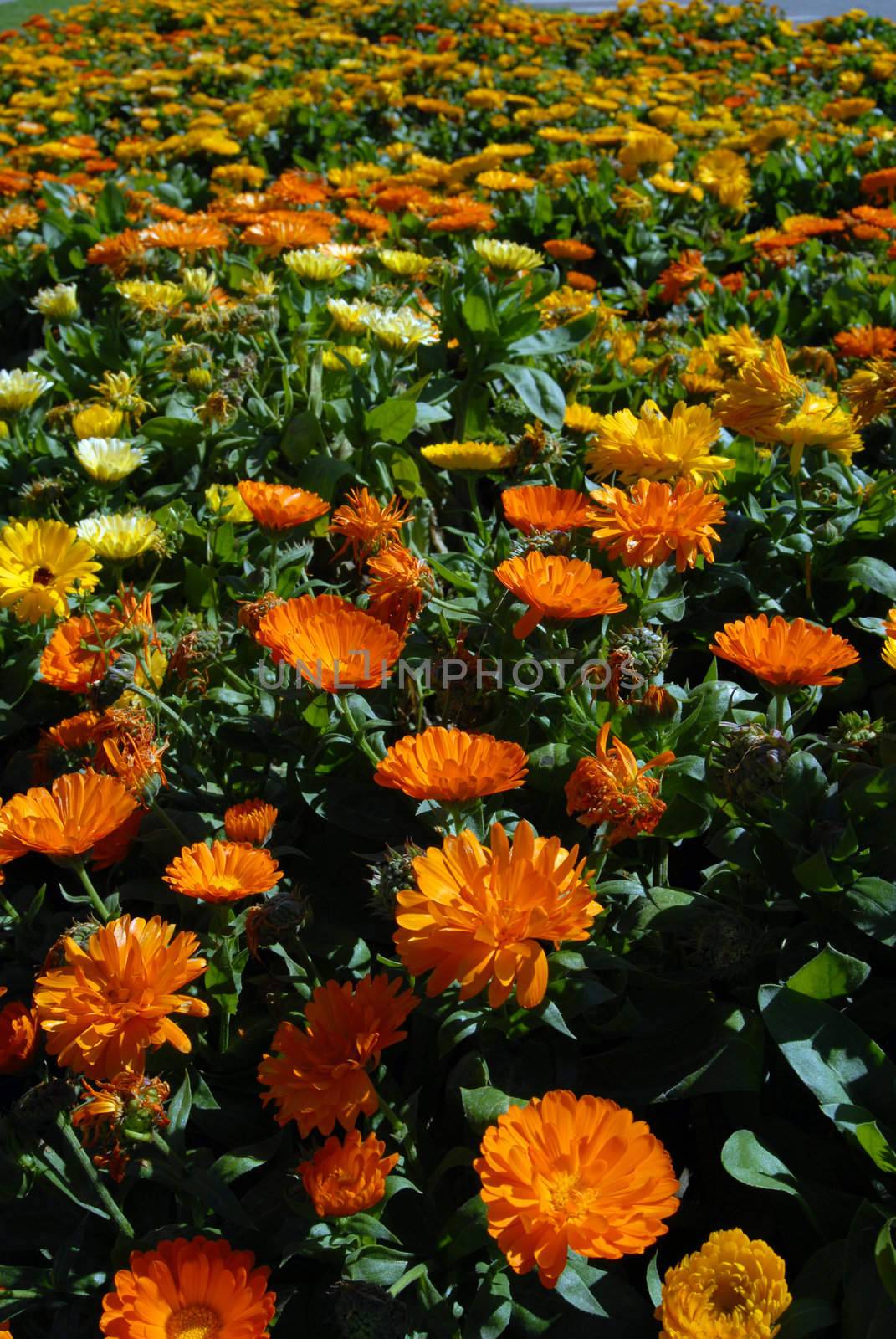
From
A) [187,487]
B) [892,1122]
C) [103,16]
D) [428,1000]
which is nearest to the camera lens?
[892,1122]

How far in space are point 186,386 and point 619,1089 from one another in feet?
6.97

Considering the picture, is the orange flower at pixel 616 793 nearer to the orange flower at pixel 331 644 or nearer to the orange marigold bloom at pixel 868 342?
the orange flower at pixel 331 644

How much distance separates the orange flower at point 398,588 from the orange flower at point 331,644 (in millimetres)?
83

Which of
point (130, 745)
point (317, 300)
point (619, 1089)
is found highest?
point (317, 300)

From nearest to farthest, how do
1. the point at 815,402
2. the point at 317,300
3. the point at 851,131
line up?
the point at 815,402 < the point at 317,300 < the point at 851,131

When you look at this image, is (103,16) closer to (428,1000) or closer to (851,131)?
(851,131)

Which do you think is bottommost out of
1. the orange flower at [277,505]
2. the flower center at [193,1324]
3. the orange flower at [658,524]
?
the flower center at [193,1324]

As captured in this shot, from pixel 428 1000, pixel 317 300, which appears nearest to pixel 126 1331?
pixel 428 1000

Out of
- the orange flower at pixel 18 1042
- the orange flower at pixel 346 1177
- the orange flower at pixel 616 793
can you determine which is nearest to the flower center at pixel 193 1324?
the orange flower at pixel 346 1177

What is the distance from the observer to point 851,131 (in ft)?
19.2

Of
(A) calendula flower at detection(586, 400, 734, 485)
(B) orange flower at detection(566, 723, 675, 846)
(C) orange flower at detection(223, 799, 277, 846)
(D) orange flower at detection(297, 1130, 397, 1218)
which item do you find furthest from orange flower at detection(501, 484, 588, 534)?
(D) orange flower at detection(297, 1130, 397, 1218)

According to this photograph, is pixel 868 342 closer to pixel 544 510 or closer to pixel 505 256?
pixel 505 256

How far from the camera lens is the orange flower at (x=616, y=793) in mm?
1451

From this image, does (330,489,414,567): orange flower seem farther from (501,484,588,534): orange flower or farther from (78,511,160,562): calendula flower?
(78,511,160,562): calendula flower
